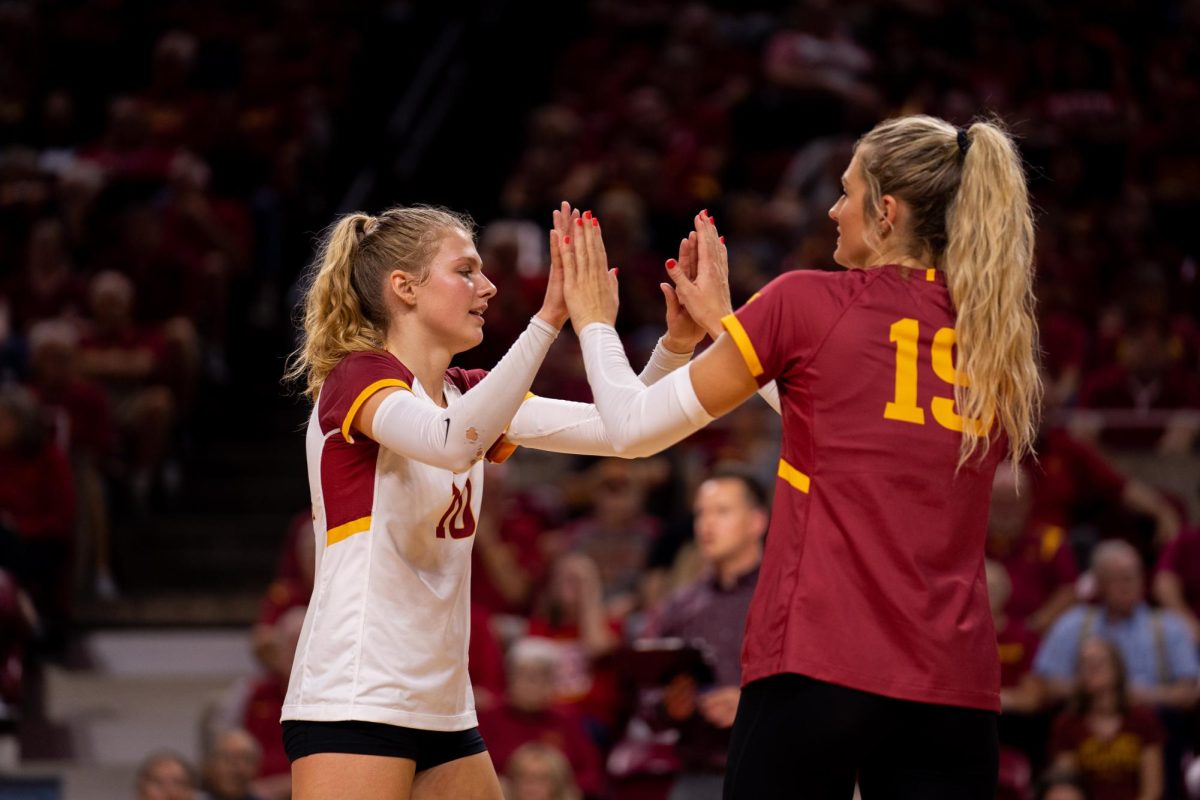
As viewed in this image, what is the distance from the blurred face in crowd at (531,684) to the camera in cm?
650

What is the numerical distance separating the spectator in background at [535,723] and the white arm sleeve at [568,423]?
10.5ft

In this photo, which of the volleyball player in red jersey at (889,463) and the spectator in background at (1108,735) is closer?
Answer: the volleyball player in red jersey at (889,463)

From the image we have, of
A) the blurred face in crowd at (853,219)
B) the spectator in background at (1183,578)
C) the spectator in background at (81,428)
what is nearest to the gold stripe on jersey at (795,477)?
the blurred face in crowd at (853,219)

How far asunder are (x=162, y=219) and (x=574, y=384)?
3080 mm

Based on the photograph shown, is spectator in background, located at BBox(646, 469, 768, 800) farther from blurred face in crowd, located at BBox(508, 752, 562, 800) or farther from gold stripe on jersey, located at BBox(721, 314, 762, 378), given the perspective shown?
gold stripe on jersey, located at BBox(721, 314, 762, 378)

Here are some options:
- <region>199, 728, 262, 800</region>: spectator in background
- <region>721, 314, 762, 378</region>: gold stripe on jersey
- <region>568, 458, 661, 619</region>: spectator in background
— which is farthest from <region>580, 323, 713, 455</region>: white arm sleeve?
<region>568, 458, 661, 619</region>: spectator in background

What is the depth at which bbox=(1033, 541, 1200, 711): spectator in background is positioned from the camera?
6676 mm

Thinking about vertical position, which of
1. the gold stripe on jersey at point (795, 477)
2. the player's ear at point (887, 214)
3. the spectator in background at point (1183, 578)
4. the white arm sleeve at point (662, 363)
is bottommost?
the spectator in background at point (1183, 578)

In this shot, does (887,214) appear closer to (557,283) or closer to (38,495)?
(557,283)

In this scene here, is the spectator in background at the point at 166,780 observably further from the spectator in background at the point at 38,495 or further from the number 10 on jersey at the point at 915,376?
the number 10 on jersey at the point at 915,376

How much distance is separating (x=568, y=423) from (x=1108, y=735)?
3.74 meters

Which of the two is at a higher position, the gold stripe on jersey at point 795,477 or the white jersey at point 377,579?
the gold stripe on jersey at point 795,477

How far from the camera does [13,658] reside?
697 centimetres

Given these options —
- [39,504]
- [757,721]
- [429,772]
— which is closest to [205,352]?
[39,504]
